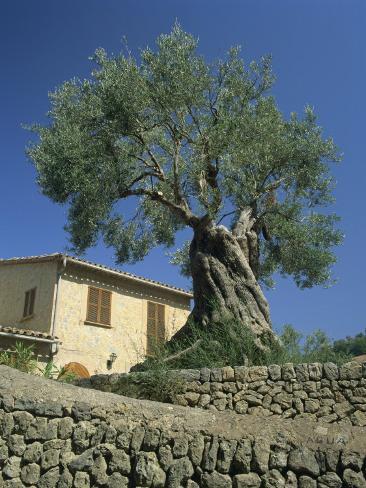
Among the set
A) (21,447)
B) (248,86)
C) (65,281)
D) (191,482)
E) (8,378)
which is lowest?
(191,482)

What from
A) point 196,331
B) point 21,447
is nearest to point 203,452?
point 21,447

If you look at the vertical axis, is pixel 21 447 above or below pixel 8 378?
below

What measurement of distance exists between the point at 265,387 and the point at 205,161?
6042mm

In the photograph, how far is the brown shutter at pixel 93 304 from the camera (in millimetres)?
19573

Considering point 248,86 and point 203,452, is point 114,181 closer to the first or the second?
point 248,86

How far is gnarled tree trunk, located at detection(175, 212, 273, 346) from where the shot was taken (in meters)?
11.2

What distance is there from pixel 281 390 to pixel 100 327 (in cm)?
1191

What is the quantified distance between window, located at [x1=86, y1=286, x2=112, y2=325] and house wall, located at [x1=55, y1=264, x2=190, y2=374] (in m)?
0.18

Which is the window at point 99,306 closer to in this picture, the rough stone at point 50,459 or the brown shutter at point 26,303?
the brown shutter at point 26,303

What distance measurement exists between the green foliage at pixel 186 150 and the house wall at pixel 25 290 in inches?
204

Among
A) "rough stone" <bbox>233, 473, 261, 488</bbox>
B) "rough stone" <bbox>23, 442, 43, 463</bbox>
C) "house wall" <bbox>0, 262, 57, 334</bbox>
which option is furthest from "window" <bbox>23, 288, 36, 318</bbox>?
"rough stone" <bbox>233, 473, 261, 488</bbox>

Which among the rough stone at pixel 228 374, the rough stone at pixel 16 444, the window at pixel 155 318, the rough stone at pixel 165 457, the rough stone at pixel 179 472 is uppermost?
the window at pixel 155 318

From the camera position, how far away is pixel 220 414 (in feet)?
21.4

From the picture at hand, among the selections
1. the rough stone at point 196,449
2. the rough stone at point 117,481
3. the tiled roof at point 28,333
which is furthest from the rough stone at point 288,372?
the tiled roof at point 28,333
